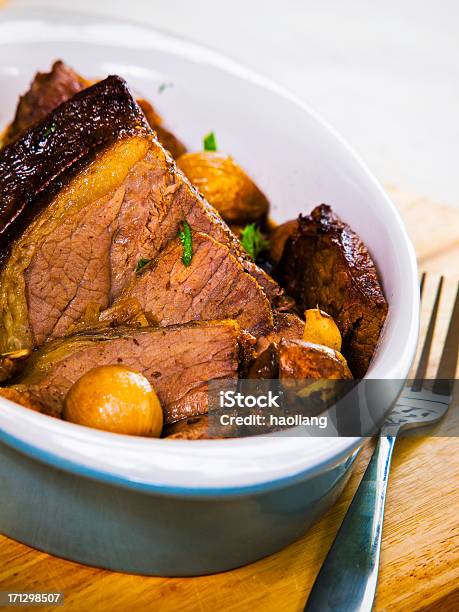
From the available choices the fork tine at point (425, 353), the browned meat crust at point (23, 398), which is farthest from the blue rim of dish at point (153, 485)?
the fork tine at point (425, 353)

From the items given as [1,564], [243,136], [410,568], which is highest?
[243,136]

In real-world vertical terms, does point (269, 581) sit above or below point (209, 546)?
below

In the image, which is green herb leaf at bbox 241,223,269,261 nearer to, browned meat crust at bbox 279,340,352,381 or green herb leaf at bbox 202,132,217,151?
green herb leaf at bbox 202,132,217,151

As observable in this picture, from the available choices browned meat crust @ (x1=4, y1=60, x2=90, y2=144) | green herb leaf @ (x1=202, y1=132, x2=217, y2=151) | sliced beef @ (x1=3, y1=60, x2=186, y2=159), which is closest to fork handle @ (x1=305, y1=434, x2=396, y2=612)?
green herb leaf @ (x1=202, y1=132, x2=217, y2=151)

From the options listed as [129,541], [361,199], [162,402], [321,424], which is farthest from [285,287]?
[129,541]

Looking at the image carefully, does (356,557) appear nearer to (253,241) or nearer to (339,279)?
(339,279)

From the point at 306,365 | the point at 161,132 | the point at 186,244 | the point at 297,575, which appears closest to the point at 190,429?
the point at 306,365

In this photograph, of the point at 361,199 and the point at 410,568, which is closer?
the point at 410,568

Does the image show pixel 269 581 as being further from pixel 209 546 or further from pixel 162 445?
pixel 162 445
